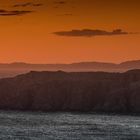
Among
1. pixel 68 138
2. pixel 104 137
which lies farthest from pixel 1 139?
pixel 104 137

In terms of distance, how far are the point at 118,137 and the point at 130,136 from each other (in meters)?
2.41

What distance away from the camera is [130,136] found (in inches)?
4636

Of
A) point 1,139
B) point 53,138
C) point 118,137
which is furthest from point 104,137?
point 1,139

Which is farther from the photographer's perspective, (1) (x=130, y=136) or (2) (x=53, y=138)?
(1) (x=130, y=136)

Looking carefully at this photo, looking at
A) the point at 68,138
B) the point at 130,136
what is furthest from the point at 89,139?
the point at 130,136

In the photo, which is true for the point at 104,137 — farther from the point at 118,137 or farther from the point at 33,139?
the point at 33,139

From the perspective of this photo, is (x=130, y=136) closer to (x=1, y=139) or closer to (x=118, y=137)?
(x=118, y=137)

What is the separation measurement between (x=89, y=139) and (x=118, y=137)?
9.82 m

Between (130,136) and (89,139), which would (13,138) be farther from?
(130,136)

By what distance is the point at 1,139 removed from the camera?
106 meters

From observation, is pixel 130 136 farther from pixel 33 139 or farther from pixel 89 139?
pixel 33 139

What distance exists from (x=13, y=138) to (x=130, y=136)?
21.8 meters

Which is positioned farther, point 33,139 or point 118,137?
point 118,137

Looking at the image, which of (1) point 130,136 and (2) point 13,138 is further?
(1) point 130,136
